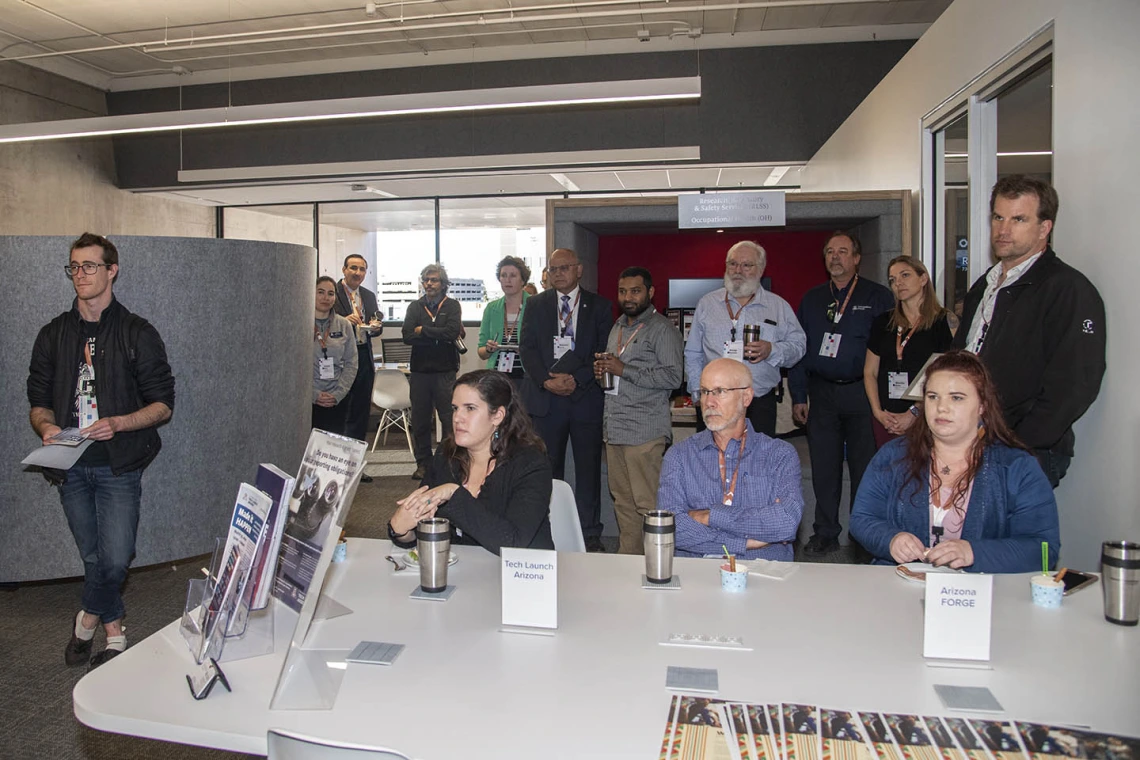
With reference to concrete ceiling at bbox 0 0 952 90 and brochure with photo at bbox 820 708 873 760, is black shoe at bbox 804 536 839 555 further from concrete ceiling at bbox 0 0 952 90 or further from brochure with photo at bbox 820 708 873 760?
concrete ceiling at bbox 0 0 952 90

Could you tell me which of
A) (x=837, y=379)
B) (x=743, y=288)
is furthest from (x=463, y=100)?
(x=837, y=379)

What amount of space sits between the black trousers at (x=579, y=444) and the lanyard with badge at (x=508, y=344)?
0.60 metres

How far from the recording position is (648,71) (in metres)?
8.65

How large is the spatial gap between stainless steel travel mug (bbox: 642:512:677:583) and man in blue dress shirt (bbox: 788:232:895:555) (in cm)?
247

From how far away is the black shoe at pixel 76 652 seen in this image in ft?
10.4

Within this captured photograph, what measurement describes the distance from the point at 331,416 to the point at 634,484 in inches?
84.0

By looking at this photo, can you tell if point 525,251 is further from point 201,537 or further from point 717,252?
point 201,537

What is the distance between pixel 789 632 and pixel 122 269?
338 cm

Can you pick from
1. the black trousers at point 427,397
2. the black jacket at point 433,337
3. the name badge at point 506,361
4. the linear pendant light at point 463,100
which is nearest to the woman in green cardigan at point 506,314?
the name badge at point 506,361

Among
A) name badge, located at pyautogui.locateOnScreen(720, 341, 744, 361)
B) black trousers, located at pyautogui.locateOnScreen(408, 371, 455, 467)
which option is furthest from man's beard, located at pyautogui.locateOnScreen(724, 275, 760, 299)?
black trousers, located at pyautogui.locateOnScreen(408, 371, 455, 467)

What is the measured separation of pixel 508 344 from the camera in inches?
207

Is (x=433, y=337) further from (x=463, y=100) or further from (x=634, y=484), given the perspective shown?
(x=634, y=484)

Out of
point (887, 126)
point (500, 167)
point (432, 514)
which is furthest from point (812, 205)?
point (500, 167)

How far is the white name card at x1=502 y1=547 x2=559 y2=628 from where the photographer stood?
1.68m
